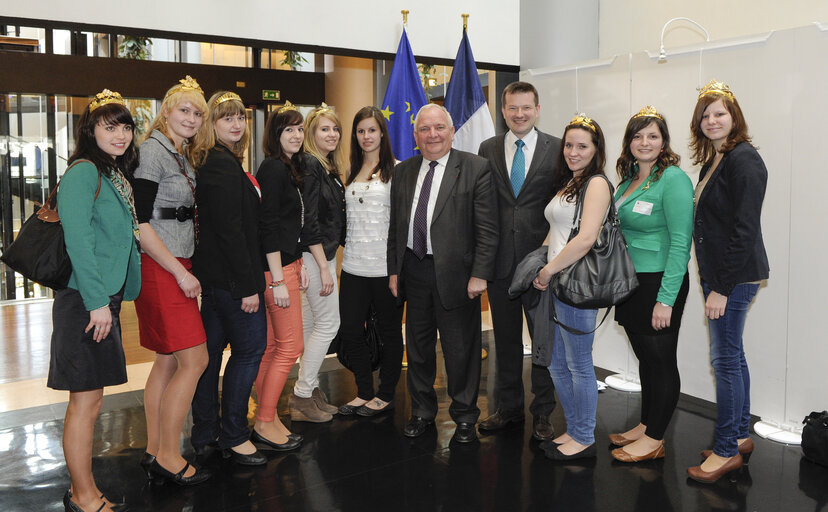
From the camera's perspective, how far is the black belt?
287 centimetres

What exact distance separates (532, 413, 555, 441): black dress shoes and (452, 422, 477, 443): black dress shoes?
315mm

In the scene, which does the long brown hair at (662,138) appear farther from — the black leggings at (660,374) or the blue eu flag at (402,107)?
the blue eu flag at (402,107)

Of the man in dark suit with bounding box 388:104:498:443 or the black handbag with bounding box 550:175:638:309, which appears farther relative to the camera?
the man in dark suit with bounding box 388:104:498:443

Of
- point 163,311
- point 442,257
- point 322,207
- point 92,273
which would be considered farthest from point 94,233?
point 442,257

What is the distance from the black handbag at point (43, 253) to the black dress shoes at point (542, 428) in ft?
7.57

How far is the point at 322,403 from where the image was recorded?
400cm

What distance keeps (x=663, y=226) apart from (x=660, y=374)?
692mm

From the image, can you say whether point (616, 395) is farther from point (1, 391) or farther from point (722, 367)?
point (1, 391)

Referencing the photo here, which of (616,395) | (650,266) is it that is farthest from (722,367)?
(616,395)

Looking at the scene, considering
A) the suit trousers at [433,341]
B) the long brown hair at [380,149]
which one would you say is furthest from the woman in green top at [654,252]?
the long brown hair at [380,149]

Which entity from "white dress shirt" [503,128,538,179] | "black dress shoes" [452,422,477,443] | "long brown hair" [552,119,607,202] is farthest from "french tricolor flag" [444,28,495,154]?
"black dress shoes" [452,422,477,443]

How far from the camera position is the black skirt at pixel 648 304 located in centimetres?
312

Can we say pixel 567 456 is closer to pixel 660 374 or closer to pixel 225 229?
pixel 660 374

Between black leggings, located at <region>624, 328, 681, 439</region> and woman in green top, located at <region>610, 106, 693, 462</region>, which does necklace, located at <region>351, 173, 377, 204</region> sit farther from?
black leggings, located at <region>624, 328, 681, 439</region>
